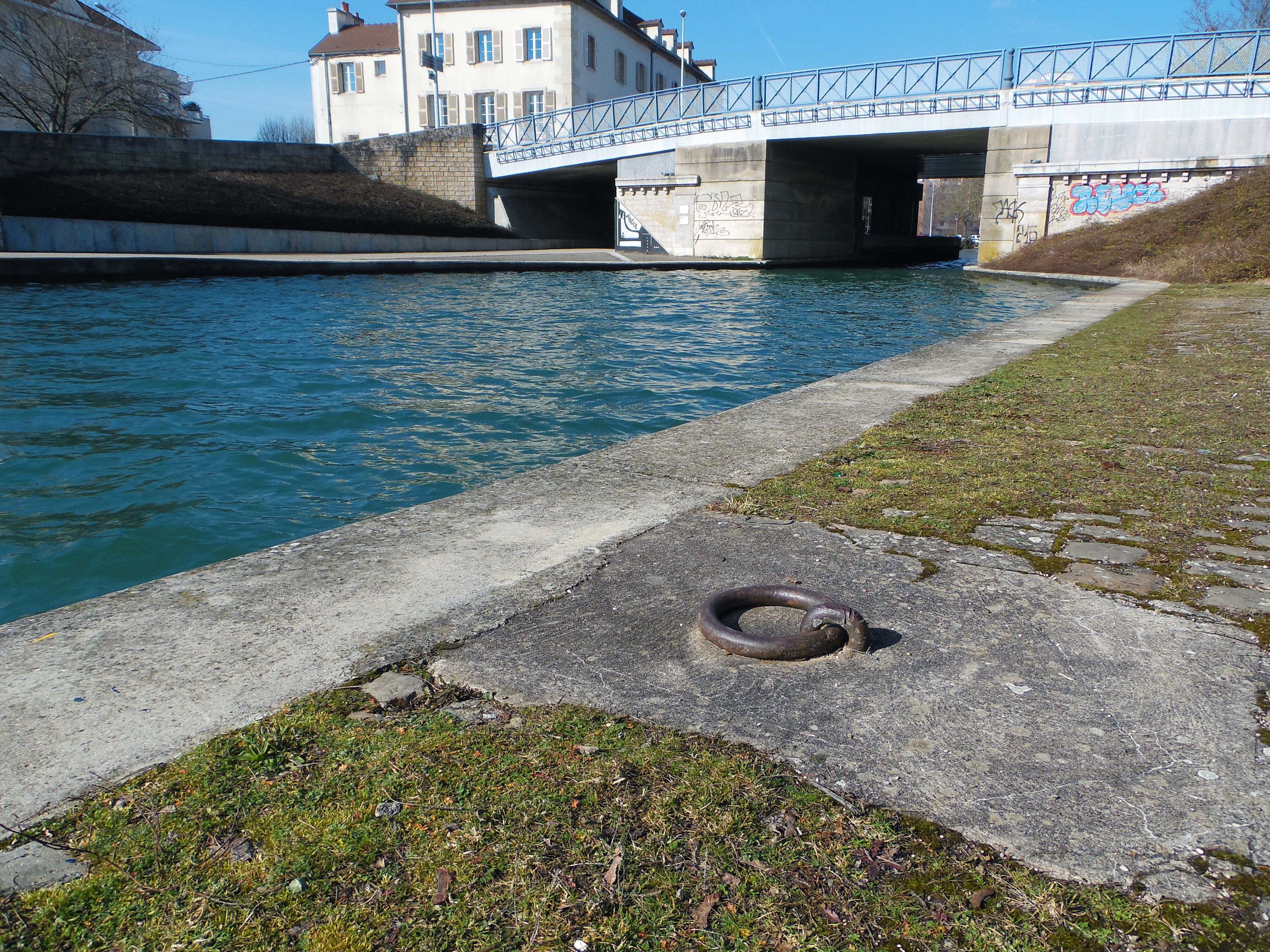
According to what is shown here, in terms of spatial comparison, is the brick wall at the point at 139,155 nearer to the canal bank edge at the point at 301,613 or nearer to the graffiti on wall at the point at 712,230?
the graffiti on wall at the point at 712,230

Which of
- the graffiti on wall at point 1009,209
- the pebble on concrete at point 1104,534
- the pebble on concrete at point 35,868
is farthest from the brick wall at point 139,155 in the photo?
the pebble on concrete at point 1104,534

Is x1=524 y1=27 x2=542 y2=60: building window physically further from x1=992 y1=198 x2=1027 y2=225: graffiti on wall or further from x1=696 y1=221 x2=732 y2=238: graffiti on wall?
x1=992 y1=198 x2=1027 y2=225: graffiti on wall

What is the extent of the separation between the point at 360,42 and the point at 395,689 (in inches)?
2822

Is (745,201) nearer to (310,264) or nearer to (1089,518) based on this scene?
(310,264)

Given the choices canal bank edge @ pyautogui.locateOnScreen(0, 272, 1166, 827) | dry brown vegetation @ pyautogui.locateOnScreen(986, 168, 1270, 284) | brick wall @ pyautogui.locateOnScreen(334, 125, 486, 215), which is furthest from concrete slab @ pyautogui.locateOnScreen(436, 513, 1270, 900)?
brick wall @ pyautogui.locateOnScreen(334, 125, 486, 215)

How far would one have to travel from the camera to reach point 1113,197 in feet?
105

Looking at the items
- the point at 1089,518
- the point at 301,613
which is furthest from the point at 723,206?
the point at 301,613

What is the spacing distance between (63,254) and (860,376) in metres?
24.9

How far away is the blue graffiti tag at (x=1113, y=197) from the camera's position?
31.2 metres

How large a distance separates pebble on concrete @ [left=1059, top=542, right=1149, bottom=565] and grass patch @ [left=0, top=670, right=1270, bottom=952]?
173 centimetres

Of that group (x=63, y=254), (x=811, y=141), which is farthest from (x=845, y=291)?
(x=63, y=254)

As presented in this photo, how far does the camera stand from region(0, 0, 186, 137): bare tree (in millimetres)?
39312

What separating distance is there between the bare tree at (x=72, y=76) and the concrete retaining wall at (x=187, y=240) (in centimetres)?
1573

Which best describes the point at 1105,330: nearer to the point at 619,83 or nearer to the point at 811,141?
the point at 811,141
